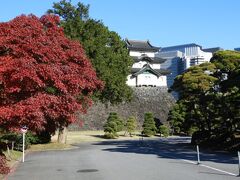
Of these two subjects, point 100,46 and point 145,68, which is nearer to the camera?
point 100,46

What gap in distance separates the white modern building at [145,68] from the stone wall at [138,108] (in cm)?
446

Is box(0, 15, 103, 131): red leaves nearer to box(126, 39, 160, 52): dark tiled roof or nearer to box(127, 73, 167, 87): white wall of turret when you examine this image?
box(127, 73, 167, 87): white wall of turret

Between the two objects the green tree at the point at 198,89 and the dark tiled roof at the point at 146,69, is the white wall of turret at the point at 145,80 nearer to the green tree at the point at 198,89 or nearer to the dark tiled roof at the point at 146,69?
the dark tiled roof at the point at 146,69

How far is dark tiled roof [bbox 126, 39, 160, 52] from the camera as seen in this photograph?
286 feet

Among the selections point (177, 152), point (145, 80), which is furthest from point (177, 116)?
point (177, 152)

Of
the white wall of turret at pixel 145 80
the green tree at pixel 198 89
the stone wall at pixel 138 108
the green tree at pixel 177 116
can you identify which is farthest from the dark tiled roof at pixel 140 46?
the green tree at pixel 198 89

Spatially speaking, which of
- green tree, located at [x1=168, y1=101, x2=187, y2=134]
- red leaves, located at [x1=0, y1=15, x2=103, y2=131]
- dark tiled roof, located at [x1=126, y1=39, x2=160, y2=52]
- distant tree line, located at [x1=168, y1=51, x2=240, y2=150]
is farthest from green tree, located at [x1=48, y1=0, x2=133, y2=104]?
dark tiled roof, located at [x1=126, y1=39, x2=160, y2=52]

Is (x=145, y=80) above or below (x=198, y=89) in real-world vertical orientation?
above

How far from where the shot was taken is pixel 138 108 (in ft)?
241

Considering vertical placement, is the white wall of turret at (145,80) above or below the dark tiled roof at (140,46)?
below

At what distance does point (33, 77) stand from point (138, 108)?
61.5 metres

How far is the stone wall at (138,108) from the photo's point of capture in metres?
66.8

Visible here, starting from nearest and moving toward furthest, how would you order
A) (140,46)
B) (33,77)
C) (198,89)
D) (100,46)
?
(33,77) → (198,89) → (100,46) → (140,46)

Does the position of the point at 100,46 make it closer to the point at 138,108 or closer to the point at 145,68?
the point at 138,108
